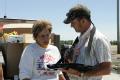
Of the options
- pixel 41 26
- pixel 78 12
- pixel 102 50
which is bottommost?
pixel 102 50

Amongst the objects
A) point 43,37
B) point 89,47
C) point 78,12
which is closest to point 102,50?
point 89,47

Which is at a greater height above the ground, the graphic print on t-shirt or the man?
the man

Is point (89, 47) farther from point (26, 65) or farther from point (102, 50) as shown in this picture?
point (26, 65)

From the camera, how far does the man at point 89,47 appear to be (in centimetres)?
407

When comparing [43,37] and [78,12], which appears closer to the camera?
[78,12]

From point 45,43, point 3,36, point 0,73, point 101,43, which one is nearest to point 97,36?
point 101,43

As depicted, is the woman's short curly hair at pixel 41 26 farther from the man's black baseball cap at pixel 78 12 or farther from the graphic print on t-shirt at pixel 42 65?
the man's black baseball cap at pixel 78 12

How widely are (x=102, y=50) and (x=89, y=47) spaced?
0.14 m

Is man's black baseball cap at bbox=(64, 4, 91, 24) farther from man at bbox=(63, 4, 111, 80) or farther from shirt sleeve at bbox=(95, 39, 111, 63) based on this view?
shirt sleeve at bbox=(95, 39, 111, 63)

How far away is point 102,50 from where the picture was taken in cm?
409

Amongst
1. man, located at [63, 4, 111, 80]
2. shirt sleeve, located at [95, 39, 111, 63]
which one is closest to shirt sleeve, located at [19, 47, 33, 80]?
man, located at [63, 4, 111, 80]

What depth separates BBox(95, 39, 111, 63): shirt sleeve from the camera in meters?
4.09

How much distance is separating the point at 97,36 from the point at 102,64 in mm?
277

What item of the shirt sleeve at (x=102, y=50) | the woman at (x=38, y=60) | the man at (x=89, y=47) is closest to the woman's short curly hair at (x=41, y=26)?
the woman at (x=38, y=60)
